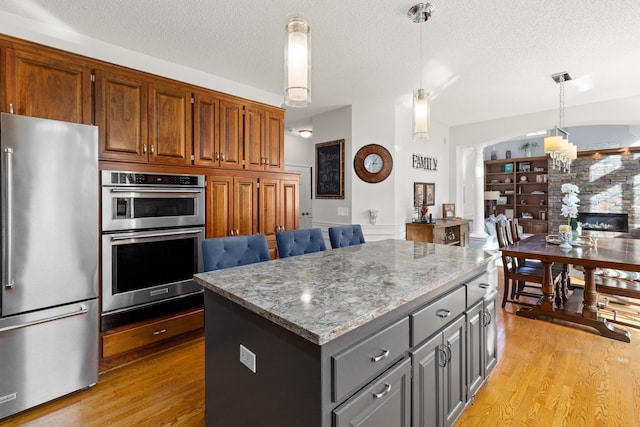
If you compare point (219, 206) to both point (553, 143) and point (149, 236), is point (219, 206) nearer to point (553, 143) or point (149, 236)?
point (149, 236)

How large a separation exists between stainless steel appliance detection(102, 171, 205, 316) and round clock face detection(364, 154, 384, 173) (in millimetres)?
2459

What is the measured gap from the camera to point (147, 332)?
2.52 meters

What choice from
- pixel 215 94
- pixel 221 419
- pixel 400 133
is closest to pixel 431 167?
pixel 400 133

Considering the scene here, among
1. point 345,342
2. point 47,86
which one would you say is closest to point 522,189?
point 345,342

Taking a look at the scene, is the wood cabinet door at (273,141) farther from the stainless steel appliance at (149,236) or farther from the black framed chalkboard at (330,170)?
the black framed chalkboard at (330,170)

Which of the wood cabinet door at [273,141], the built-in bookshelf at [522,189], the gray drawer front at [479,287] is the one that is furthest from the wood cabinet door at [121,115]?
the built-in bookshelf at [522,189]

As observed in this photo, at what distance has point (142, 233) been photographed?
2498 mm

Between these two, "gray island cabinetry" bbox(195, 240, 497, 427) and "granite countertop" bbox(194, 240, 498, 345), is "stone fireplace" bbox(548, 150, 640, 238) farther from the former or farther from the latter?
"gray island cabinetry" bbox(195, 240, 497, 427)

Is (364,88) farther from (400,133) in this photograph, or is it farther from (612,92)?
(612,92)

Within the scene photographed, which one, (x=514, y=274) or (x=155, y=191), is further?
(x=514, y=274)

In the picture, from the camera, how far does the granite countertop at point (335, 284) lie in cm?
109

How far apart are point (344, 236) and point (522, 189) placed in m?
8.62

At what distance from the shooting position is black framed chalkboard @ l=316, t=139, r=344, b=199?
15.3ft

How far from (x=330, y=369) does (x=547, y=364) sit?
2398 mm
